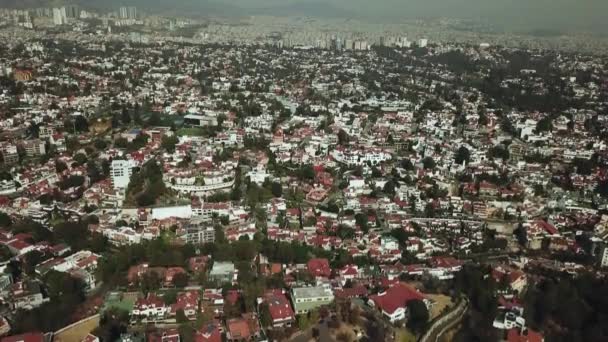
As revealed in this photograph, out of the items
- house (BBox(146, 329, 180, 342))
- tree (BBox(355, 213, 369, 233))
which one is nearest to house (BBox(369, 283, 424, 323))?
tree (BBox(355, 213, 369, 233))

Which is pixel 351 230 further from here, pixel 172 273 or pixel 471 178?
pixel 471 178

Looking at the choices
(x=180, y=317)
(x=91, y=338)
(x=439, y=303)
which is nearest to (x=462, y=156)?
(x=439, y=303)

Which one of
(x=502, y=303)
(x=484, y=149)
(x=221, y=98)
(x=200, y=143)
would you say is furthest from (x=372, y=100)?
(x=502, y=303)

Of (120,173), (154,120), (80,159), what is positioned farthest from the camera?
(154,120)

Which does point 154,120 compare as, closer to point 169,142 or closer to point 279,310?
point 169,142

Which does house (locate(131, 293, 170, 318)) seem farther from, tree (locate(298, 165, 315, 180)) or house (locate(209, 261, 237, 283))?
tree (locate(298, 165, 315, 180))

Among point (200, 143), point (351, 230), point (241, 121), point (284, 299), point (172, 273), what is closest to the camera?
point (284, 299)
